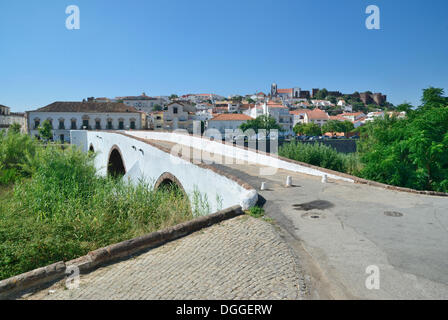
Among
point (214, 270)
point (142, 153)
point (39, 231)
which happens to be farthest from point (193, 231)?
point (142, 153)

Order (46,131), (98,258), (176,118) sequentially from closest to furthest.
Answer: (98,258)
(46,131)
(176,118)

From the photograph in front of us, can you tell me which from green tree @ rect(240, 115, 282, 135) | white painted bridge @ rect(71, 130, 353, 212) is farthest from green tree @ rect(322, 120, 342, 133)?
white painted bridge @ rect(71, 130, 353, 212)

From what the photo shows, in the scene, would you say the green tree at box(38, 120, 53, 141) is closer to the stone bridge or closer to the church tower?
the stone bridge

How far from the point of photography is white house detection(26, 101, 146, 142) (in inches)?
1951

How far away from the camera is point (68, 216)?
27.4 ft

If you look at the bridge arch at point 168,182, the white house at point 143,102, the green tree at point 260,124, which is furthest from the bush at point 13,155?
the white house at point 143,102

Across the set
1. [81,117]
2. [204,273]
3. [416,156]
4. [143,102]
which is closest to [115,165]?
[416,156]

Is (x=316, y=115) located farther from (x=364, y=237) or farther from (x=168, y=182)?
(x=364, y=237)

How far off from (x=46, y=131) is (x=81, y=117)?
6.34 m

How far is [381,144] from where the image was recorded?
11773mm

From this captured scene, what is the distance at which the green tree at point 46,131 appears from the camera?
151ft

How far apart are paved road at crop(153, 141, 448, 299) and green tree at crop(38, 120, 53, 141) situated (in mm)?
47114
